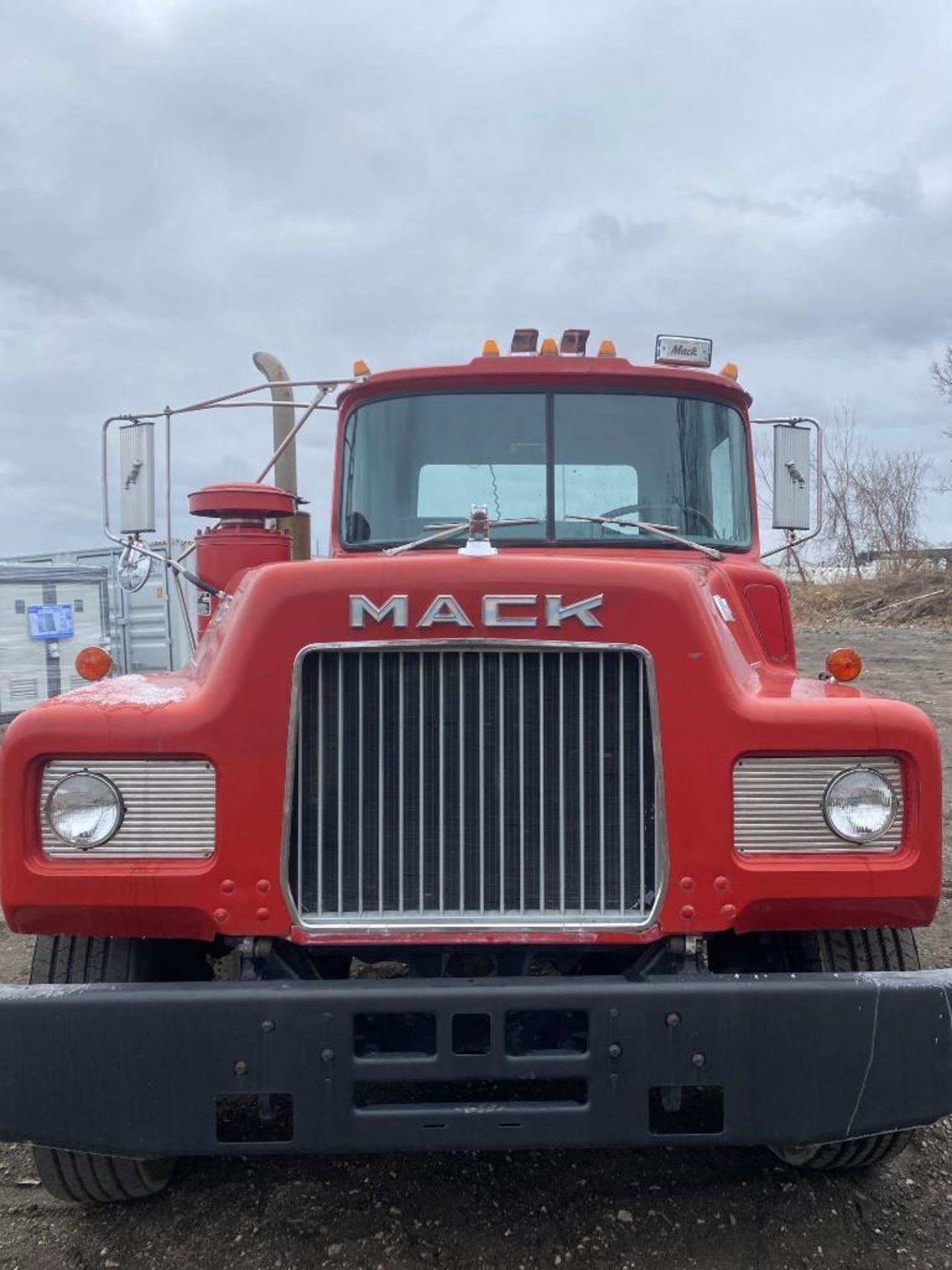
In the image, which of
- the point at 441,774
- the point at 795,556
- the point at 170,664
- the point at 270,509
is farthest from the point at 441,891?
the point at 170,664

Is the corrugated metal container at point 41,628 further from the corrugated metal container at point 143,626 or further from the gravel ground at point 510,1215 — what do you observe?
the gravel ground at point 510,1215

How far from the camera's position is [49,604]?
548 inches

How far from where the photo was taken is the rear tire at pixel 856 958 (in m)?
3.03

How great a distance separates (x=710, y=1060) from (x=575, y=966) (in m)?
0.59

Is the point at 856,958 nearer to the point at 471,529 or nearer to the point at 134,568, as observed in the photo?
the point at 471,529

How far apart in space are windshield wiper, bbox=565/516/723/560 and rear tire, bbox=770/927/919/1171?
1390 mm

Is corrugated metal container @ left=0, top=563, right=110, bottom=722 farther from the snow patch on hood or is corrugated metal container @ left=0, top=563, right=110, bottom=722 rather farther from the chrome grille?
the chrome grille

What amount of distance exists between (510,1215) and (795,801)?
1502 mm

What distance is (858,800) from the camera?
2.73 metres

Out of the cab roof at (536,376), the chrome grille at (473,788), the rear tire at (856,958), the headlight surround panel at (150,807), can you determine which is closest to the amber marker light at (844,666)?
the rear tire at (856,958)

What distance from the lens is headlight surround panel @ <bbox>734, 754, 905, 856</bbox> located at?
272 cm

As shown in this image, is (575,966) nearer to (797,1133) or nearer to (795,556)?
(797,1133)

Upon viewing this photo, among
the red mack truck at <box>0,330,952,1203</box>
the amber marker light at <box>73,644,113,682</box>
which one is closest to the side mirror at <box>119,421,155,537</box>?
the amber marker light at <box>73,644,113,682</box>

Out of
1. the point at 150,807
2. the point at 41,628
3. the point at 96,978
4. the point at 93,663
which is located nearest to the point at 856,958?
the point at 150,807
